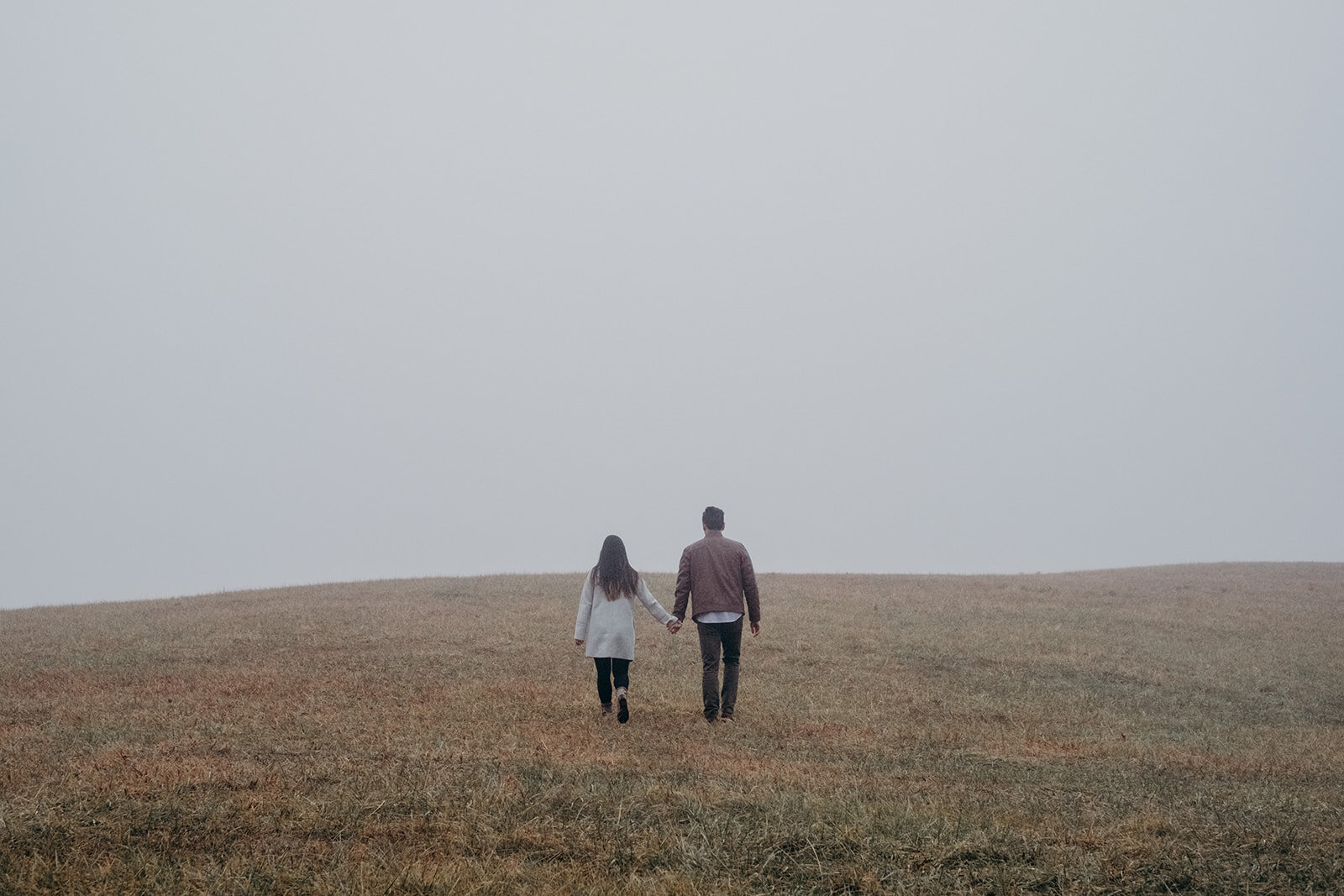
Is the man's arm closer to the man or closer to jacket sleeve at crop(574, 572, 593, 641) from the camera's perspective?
the man

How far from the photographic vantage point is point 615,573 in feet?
46.1

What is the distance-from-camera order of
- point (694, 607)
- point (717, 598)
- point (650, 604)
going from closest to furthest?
point (650, 604), point (717, 598), point (694, 607)

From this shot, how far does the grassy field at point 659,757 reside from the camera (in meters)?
7.62

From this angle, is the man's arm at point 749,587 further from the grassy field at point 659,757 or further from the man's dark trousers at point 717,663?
the grassy field at point 659,757

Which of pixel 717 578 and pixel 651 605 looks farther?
pixel 717 578

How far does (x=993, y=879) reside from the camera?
7.49 m

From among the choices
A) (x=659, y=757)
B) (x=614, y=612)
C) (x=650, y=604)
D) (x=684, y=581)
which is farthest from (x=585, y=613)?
(x=659, y=757)

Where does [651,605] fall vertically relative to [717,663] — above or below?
above

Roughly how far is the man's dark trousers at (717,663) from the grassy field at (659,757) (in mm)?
353

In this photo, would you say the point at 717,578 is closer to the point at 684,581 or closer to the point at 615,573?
the point at 684,581

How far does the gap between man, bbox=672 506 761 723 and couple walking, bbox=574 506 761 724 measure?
0.01 m

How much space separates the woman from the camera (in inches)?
552

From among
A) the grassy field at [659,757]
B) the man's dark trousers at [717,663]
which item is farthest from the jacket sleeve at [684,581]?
the grassy field at [659,757]

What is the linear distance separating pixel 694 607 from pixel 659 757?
12.2ft
